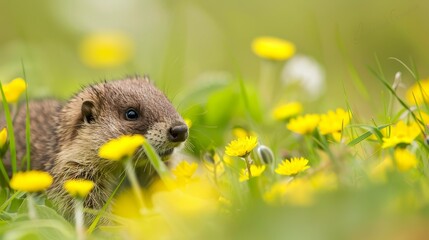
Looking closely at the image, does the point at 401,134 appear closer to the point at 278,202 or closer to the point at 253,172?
the point at 253,172

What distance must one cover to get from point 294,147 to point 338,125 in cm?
108

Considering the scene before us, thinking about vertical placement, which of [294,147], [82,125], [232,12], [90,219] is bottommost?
[232,12]

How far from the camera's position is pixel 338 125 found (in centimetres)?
404

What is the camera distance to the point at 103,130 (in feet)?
15.0

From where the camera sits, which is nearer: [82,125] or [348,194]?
[348,194]

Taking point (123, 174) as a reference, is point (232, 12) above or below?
below

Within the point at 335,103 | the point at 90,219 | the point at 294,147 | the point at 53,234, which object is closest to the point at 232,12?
the point at 335,103

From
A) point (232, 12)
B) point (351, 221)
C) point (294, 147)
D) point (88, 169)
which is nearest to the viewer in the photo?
point (351, 221)

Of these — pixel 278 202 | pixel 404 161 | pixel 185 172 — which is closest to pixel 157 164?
pixel 185 172

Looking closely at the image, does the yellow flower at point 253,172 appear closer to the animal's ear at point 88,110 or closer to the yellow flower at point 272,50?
the animal's ear at point 88,110

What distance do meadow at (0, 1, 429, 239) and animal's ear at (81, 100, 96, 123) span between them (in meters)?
0.38

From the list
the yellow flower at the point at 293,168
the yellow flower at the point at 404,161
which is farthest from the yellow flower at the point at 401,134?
the yellow flower at the point at 293,168

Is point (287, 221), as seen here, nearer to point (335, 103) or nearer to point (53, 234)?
point (53, 234)

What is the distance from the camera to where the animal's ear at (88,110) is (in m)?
4.69
